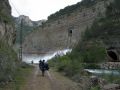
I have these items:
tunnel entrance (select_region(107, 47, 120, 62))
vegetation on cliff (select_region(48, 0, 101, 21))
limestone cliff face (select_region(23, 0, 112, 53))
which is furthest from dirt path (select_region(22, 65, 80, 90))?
vegetation on cliff (select_region(48, 0, 101, 21))

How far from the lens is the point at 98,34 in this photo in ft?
348

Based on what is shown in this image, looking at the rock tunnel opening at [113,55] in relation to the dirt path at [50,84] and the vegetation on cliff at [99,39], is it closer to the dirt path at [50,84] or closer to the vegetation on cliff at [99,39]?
the vegetation on cliff at [99,39]

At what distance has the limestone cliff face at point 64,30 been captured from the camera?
485ft

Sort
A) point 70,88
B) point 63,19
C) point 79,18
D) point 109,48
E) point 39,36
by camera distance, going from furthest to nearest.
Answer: point 39,36 → point 63,19 → point 79,18 → point 109,48 → point 70,88

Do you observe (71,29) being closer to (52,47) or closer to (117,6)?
(52,47)

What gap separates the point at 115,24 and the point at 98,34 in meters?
5.92

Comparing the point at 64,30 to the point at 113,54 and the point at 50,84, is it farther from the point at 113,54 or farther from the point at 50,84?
the point at 50,84

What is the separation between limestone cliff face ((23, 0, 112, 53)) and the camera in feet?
485

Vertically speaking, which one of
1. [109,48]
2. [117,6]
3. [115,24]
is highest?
[117,6]

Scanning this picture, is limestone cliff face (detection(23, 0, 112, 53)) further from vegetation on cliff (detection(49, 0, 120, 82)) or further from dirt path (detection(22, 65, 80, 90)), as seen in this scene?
dirt path (detection(22, 65, 80, 90))

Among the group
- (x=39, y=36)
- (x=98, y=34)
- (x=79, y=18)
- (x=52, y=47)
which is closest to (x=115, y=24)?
(x=98, y=34)

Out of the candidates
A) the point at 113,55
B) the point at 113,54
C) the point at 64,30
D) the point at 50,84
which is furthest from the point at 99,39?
the point at 50,84

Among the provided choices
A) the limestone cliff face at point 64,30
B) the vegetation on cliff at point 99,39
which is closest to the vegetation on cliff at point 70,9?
the limestone cliff face at point 64,30

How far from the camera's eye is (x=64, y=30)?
16012cm
